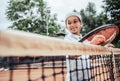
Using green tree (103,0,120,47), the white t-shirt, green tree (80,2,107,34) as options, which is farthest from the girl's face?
green tree (80,2,107,34)

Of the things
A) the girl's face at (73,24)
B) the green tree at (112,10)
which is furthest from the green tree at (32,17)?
the girl's face at (73,24)

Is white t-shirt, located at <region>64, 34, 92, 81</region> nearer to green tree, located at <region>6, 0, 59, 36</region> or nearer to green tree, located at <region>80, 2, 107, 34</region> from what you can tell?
green tree, located at <region>6, 0, 59, 36</region>

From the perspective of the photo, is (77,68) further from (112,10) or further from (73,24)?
(112,10)

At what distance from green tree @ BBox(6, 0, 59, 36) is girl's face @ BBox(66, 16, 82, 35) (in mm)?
32376

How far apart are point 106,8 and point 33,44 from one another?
106 feet

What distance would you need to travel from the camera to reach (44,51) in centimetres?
123

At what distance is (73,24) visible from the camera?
3.43 meters

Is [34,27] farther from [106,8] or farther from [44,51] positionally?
[44,51]

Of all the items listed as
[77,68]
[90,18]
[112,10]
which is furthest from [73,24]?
[90,18]

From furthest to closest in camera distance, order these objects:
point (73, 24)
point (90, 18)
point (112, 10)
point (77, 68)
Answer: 1. point (90, 18)
2. point (112, 10)
3. point (73, 24)
4. point (77, 68)

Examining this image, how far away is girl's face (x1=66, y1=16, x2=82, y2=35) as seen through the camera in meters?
→ 3.32

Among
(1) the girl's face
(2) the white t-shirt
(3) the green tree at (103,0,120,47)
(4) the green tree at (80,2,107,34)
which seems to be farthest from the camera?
(4) the green tree at (80,2,107,34)

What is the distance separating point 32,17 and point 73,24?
33751 mm

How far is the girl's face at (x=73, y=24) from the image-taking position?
332cm
